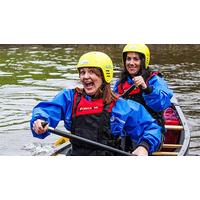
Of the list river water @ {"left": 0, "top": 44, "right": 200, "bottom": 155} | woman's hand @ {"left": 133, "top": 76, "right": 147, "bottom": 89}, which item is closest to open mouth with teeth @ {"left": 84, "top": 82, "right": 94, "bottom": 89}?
woman's hand @ {"left": 133, "top": 76, "right": 147, "bottom": 89}

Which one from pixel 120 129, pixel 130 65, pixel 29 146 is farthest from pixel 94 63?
pixel 29 146

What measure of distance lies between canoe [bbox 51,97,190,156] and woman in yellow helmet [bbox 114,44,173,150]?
288 mm

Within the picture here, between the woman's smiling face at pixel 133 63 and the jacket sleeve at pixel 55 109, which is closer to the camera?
the jacket sleeve at pixel 55 109

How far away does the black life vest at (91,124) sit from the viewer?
4258 mm

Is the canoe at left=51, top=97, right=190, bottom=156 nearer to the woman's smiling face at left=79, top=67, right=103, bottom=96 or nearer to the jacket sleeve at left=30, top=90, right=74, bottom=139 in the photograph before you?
the jacket sleeve at left=30, top=90, right=74, bottom=139

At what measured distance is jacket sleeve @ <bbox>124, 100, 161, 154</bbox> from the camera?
434 cm

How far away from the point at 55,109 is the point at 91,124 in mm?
300

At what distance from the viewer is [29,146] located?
22.4 ft

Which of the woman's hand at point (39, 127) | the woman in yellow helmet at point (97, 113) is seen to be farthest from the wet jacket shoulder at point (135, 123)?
the woman's hand at point (39, 127)

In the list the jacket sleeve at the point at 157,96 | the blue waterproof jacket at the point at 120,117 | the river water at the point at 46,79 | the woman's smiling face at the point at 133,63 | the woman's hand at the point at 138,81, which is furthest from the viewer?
the river water at the point at 46,79

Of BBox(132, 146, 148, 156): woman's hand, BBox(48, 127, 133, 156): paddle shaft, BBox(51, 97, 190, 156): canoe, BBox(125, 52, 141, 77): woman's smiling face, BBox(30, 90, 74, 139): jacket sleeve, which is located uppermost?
BBox(125, 52, 141, 77): woman's smiling face

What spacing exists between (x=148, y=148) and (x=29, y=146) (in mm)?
2780

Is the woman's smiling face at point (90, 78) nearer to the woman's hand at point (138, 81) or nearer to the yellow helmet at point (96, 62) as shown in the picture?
the yellow helmet at point (96, 62)

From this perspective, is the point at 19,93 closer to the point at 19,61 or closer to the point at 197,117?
the point at 197,117
